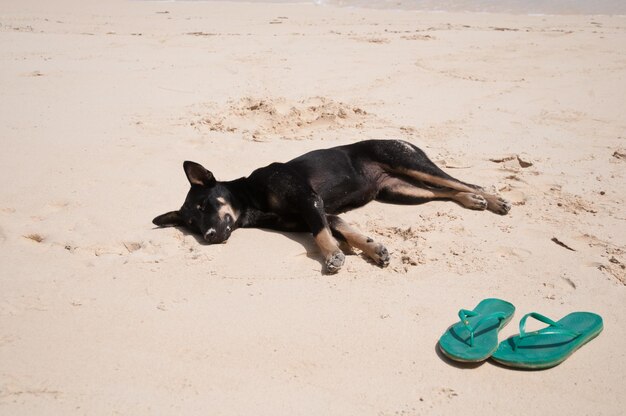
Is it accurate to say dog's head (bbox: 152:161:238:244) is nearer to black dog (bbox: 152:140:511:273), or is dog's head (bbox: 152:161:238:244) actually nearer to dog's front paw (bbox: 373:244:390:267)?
black dog (bbox: 152:140:511:273)

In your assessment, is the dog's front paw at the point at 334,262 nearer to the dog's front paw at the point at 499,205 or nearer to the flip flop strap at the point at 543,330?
the flip flop strap at the point at 543,330

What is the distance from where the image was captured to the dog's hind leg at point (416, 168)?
510 cm

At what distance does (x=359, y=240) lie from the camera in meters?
4.11

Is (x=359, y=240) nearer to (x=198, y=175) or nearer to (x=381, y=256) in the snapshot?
(x=381, y=256)

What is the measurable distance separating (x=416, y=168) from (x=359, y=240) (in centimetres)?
152

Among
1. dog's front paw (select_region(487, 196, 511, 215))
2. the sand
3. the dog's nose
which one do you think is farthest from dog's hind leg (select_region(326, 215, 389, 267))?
dog's front paw (select_region(487, 196, 511, 215))

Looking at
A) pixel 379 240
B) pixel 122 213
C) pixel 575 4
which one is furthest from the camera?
pixel 575 4

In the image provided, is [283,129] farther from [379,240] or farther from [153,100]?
[379,240]

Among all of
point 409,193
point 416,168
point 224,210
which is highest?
point 416,168

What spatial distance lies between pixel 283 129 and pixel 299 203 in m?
2.50

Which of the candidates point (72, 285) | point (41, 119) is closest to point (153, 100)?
point (41, 119)

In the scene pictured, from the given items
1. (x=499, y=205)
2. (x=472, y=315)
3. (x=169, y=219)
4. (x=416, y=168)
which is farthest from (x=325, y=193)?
(x=472, y=315)

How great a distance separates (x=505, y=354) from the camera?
9.60 ft

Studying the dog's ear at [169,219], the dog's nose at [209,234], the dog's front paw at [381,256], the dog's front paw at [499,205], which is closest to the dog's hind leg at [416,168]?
the dog's front paw at [499,205]
